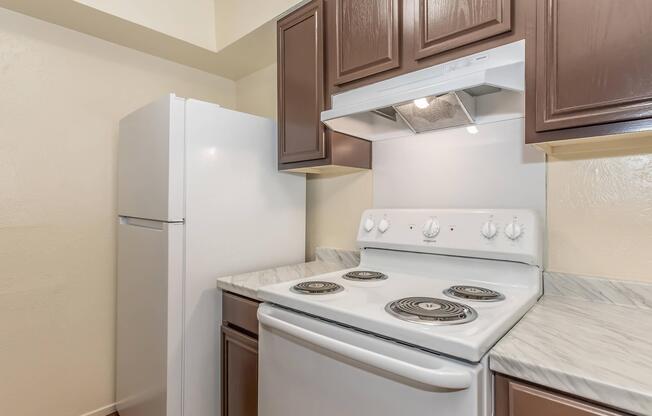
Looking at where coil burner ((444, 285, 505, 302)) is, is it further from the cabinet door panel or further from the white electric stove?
the cabinet door panel

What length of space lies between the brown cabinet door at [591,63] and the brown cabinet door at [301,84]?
34.2 inches

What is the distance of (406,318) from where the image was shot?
0.85 m

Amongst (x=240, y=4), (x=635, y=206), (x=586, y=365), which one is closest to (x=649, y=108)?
(x=635, y=206)

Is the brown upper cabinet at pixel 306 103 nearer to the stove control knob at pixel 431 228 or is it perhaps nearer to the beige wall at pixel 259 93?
the stove control knob at pixel 431 228

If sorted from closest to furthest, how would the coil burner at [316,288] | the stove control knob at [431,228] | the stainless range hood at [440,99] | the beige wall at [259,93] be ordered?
1. the stainless range hood at [440,99]
2. the coil burner at [316,288]
3. the stove control knob at [431,228]
4. the beige wall at [259,93]

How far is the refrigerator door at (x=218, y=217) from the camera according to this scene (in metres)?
1.47

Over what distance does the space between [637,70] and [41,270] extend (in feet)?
8.36

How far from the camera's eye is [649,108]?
82cm

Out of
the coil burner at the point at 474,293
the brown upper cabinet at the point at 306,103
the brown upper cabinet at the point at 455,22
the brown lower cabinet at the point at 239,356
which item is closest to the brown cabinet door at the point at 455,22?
the brown upper cabinet at the point at 455,22

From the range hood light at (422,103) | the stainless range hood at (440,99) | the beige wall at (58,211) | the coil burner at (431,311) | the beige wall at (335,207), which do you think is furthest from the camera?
the beige wall at (335,207)

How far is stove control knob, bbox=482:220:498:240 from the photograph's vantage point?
121cm

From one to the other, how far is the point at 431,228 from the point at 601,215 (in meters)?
0.55

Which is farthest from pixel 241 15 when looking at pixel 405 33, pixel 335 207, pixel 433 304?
pixel 433 304

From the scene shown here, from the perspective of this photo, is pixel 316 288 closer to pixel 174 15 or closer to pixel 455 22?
pixel 455 22
